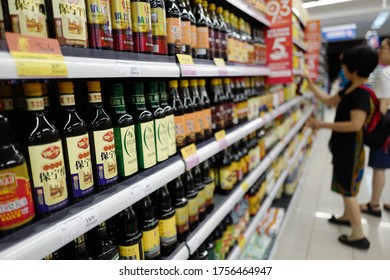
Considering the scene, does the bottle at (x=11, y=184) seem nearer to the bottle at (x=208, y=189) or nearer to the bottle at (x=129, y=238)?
the bottle at (x=129, y=238)

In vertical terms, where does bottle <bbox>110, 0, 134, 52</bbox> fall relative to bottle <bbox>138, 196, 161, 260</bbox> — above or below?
above

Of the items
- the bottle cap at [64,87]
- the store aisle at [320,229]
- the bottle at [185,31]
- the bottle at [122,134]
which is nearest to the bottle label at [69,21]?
the bottle cap at [64,87]

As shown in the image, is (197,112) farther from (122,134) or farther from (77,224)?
(77,224)

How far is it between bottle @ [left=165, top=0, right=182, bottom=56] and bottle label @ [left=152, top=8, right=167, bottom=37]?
8cm

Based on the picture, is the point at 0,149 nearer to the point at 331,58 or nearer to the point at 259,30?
the point at 259,30

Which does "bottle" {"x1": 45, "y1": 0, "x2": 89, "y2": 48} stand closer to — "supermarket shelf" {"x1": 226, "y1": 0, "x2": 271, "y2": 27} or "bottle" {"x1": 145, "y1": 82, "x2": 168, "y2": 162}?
"bottle" {"x1": 145, "y1": 82, "x2": 168, "y2": 162}

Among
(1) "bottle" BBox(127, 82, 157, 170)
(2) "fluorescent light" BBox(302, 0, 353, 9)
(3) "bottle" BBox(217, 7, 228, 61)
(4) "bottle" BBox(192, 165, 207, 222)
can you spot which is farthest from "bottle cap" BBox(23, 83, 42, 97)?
(2) "fluorescent light" BBox(302, 0, 353, 9)

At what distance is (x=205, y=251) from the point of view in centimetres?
170

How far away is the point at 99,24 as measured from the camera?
0.89 m

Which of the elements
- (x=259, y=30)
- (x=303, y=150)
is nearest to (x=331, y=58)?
(x=303, y=150)

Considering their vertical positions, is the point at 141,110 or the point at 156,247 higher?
the point at 141,110

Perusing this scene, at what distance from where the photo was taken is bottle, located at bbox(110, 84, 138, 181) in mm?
993

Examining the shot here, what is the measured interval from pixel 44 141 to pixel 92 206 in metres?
0.22

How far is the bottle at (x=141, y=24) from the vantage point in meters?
1.04
